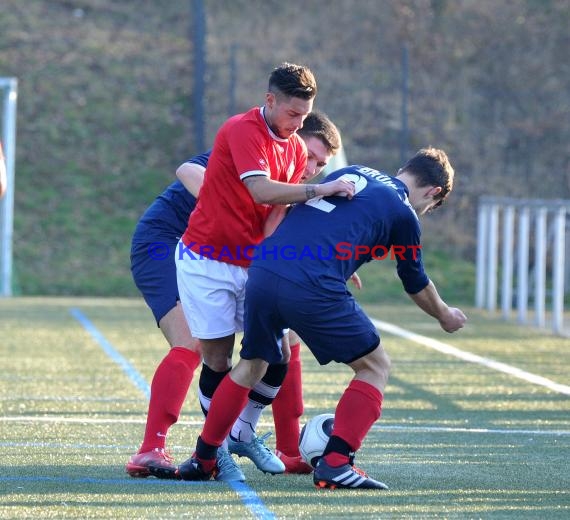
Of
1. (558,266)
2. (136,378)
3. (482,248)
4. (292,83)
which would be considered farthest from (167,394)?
(482,248)

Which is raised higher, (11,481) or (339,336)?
(339,336)

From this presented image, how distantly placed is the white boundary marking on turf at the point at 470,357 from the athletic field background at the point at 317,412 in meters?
0.03

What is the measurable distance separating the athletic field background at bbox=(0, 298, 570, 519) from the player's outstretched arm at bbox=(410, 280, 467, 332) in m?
0.71

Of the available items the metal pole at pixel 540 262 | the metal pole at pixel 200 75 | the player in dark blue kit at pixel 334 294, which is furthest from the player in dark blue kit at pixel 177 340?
the metal pole at pixel 200 75

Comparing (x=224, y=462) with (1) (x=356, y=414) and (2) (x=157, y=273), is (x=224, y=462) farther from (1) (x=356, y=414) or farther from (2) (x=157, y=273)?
(2) (x=157, y=273)

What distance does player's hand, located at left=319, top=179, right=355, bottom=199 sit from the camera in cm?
554

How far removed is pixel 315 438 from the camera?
607 cm

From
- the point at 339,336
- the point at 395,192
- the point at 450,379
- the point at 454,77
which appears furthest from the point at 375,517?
the point at 454,77

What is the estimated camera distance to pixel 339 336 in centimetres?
555

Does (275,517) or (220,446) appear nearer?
(275,517)

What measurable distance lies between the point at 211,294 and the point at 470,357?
7.08m

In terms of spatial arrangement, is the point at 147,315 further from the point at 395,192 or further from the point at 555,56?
the point at 555,56

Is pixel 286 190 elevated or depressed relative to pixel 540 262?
elevated

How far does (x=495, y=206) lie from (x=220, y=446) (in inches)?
533
